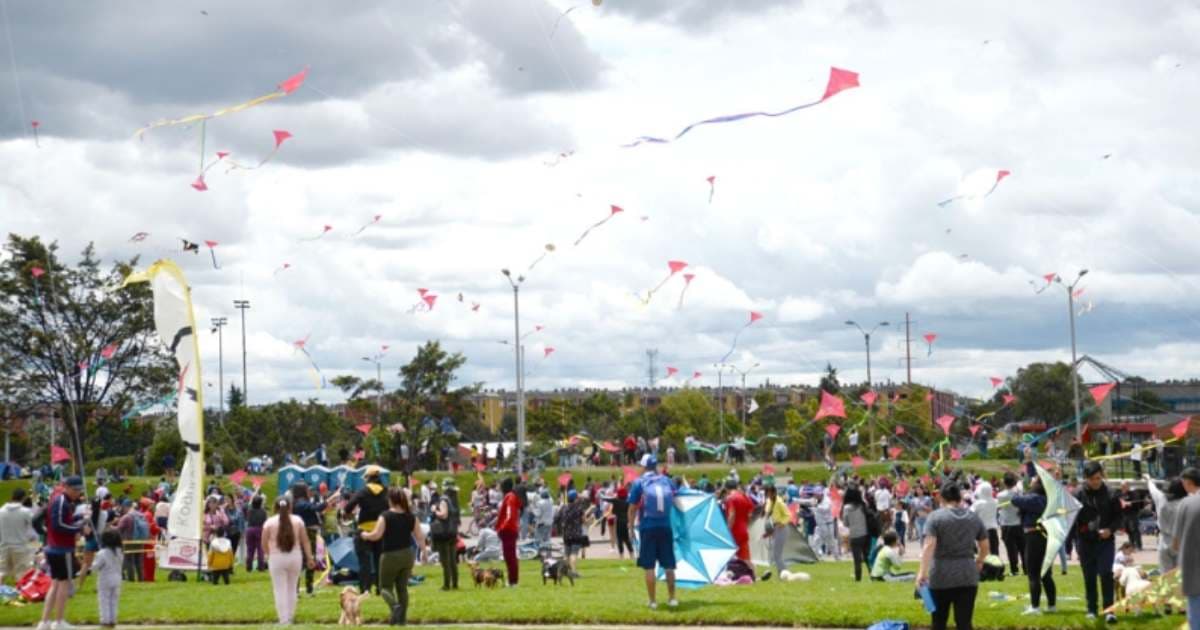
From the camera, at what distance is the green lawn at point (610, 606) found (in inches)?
563

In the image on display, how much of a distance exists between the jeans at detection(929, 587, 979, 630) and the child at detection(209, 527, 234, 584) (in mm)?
14380

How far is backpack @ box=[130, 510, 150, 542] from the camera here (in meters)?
24.4

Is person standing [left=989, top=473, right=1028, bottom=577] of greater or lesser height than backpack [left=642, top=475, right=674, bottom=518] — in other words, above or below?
below

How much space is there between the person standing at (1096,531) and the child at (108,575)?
9.98 m

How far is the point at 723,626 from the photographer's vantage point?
14320mm

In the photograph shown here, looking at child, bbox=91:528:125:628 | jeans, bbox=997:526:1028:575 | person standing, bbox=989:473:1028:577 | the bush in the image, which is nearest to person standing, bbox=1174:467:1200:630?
person standing, bbox=989:473:1028:577

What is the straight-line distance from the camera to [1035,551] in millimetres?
14242

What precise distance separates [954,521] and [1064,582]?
8325mm

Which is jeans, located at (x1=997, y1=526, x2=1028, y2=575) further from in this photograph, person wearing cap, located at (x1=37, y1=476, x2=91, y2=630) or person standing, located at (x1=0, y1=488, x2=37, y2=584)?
person standing, located at (x1=0, y1=488, x2=37, y2=584)

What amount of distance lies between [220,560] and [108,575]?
294 inches

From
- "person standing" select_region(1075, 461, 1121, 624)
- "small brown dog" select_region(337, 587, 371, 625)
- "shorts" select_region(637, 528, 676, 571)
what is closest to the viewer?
"person standing" select_region(1075, 461, 1121, 624)

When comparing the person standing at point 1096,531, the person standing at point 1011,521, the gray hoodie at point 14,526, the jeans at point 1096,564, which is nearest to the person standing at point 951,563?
the person standing at point 1096,531

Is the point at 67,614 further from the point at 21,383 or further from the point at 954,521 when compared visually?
the point at 21,383

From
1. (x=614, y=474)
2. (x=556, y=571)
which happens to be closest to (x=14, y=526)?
(x=556, y=571)
